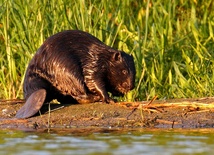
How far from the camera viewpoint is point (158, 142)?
4.64m

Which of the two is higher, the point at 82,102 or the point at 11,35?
the point at 11,35

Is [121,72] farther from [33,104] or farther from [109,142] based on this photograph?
[109,142]

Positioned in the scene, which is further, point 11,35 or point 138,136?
point 11,35

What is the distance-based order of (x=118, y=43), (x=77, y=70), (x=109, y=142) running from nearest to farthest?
1. (x=109, y=142)
2. (x=77, y=70)
3. (x=118, y=43)

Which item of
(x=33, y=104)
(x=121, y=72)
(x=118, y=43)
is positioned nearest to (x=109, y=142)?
(x=33, y=104)

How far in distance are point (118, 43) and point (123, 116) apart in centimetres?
177

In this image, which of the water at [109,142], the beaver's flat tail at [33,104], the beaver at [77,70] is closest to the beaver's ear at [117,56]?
the beaver at [77,70]

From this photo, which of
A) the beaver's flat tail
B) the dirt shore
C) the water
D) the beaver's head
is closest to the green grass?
the beaver's head

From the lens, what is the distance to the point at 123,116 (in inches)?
225

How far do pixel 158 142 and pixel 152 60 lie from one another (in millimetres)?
2499

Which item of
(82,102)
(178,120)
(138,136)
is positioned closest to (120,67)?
(82,102)

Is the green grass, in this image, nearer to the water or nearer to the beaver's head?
the beaver's head

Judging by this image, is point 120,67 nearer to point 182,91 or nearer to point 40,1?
point 182,91

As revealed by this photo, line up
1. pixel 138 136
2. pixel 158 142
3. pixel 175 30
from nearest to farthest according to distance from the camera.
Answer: pixel 158 142 < pixel 138 136 < pixel 175 30
